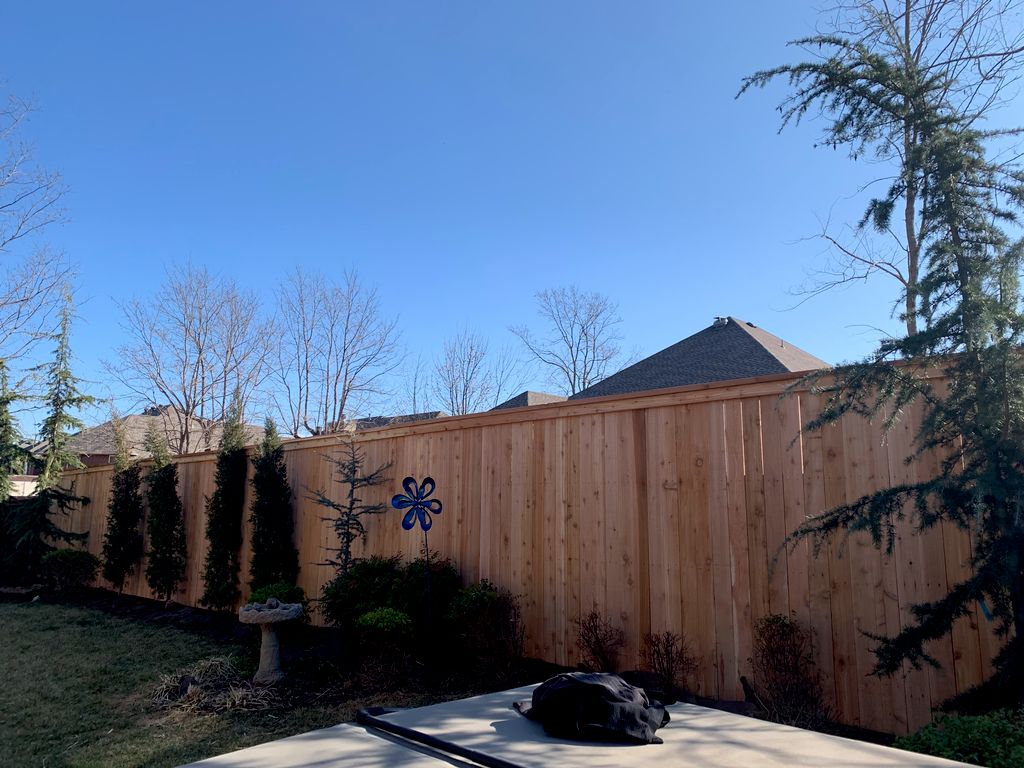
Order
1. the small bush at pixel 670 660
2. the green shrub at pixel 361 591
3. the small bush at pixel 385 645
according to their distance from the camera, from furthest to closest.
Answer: the green shrub at pixel 361 591, the small bush at pixel 385 645, the small bush at pixel 670 660

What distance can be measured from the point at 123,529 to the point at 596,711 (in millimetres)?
11021

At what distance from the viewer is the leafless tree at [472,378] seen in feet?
74.5

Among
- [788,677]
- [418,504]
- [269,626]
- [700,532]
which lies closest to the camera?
A: [788,677]

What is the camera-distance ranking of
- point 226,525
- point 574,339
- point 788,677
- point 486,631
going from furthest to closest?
point 574,339 < point 226,525 < point 486,631 < point 788,677

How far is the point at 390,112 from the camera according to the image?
36.1ft

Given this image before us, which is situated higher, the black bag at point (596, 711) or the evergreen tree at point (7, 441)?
the evergreen tree at point (7, 441)

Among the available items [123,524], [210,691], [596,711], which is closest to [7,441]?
[123,524]

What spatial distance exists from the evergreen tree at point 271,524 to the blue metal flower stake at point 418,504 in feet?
7.70

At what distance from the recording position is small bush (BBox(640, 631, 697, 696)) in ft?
15.3

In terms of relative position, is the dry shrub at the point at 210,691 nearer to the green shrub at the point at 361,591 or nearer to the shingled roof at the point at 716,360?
the green shrub at the point at 361,591

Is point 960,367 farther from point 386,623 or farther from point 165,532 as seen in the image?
point 165,532

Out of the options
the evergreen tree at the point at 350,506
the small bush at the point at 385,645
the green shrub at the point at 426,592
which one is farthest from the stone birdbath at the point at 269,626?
the evergreen tree at the point at 350,506

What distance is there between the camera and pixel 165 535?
32.9 ft

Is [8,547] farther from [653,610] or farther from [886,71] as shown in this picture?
[886,71]
